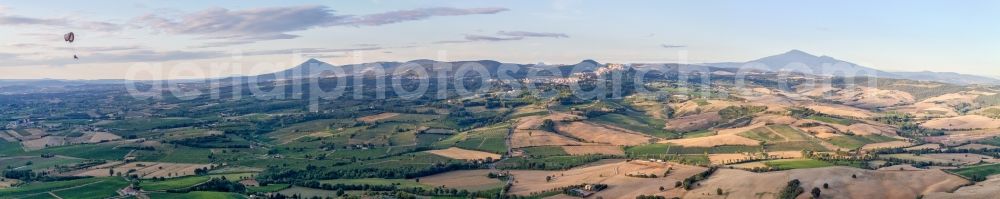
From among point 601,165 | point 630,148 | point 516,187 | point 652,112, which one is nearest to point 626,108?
point 652,112

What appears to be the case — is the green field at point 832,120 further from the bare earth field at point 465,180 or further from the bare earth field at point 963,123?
the bare earth field at point 465,180

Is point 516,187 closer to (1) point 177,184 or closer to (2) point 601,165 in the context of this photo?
(2) point 601,165

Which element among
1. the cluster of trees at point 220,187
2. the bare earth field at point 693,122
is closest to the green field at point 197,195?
the cluster of trees at point 220,187

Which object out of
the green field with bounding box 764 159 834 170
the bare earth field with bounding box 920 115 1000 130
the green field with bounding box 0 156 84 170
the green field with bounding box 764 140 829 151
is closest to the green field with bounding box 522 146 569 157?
the green field with bounding box 764 159 834 170

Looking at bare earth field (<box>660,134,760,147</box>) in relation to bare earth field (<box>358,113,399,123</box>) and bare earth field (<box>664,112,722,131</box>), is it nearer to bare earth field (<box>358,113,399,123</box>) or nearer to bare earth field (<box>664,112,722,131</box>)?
bare earth field (<box>664,112,722,131</box>)

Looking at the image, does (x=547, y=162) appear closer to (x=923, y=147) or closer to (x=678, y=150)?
(x=678, y=150)

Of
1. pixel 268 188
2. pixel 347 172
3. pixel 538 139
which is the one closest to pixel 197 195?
pixel 268 188
